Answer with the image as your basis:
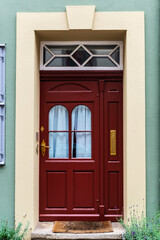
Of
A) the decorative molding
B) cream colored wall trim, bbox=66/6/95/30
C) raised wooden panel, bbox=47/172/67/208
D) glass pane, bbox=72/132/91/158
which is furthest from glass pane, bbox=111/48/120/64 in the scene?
raised wooden panel, bbox=47/172/67/208

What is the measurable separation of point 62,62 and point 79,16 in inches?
33.2

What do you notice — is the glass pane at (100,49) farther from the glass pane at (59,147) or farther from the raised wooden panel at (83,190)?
the raised wooden panel at (83,190)

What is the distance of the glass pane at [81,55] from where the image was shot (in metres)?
6.05

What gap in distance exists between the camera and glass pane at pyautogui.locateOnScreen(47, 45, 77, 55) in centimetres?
606

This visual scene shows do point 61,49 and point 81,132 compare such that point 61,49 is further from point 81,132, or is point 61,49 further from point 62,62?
point 81,132

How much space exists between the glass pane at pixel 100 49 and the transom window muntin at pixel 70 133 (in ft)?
3.04

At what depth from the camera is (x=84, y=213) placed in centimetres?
600

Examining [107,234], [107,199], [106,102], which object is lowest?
[107,234]

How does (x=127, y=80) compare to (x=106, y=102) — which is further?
(x=106, y=102)

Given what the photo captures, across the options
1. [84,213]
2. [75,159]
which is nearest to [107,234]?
[84,213]

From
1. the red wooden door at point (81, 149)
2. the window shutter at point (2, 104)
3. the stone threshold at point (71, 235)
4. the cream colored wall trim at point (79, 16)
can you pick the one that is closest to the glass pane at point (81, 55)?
the red wooden door at point (81, 149)

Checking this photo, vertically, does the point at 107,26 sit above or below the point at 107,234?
above

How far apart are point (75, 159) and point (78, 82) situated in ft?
4.22

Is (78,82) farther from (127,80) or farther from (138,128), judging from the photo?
(138,128)
